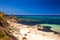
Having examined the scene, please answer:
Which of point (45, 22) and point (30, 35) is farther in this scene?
point (45, 22)

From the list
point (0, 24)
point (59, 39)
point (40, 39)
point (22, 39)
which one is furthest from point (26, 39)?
point (59, 39)

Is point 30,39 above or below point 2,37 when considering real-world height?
below

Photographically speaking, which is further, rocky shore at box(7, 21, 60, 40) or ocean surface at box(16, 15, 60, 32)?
ocean surface at box(16, 15, 60, 32)

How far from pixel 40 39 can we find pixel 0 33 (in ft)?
14.9

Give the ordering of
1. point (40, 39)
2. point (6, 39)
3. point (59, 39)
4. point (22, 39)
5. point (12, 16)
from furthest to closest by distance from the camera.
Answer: point (12, 16) < point (59, 39) < point (40, 39) < point (22, 39) < point (6, 39)

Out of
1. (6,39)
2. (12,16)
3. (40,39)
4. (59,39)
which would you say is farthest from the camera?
(12,16)

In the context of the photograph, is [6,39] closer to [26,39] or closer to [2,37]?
[2,37]

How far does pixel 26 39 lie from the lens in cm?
1166

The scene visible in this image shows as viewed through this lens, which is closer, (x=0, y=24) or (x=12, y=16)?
(x=0, y=24)

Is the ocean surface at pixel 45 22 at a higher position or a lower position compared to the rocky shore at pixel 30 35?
lower

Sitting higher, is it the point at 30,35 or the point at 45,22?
the point at 30,35

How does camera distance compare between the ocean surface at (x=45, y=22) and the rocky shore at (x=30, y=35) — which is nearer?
the rocky shore at (x=30, y=35)

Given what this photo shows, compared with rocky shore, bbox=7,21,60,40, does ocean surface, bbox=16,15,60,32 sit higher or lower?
lower

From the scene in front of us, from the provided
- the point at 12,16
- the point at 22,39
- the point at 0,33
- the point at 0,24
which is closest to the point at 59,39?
the point at 22,39
